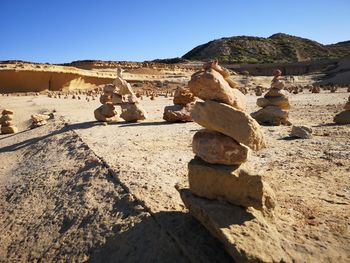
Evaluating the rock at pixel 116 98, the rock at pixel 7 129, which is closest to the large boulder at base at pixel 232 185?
the rock at pixel 116 98

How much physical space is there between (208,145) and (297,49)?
7671 centimetres

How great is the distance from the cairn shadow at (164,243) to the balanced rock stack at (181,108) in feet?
26.8

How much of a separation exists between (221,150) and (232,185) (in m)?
0.45

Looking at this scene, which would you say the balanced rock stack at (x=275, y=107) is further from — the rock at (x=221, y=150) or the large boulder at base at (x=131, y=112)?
the rock at (x=221, y=150)

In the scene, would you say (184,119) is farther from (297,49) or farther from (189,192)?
(297,49)

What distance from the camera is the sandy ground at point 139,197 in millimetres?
4316

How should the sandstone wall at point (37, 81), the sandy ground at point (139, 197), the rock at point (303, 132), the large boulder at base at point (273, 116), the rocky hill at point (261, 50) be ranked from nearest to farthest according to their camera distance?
the sandy ground at point (139, 197) < the rock at point (303, 132) < the large boulder at base at point (273, 116) < the sandstone wall at point (37, 81) < the rocky hill at point (261, 50)

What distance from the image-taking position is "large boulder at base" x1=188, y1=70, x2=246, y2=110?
14.8ft

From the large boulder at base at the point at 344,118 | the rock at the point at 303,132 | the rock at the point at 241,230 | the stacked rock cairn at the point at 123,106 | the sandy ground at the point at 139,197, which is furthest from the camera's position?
the stacked rock cairn at the point at 123,106

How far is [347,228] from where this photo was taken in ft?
14.3

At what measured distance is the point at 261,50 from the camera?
7288 cm

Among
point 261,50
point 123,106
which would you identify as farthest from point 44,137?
point 261,50

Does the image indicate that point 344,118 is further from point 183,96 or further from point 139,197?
point 139,197

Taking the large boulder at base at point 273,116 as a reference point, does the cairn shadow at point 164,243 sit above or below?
below
